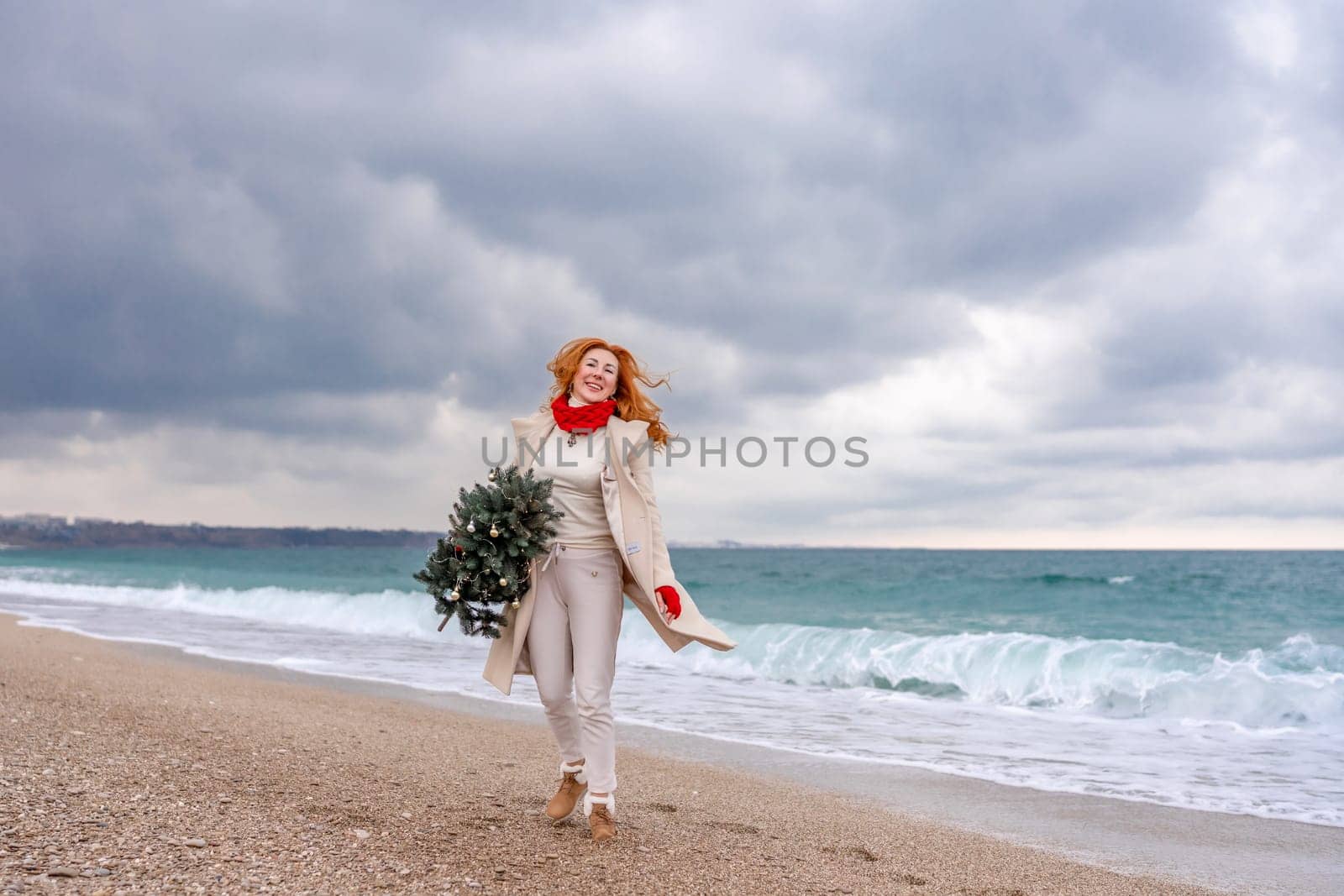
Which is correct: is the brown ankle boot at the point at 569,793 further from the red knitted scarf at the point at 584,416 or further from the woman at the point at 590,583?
the red knitted scarf at the point at 584,416

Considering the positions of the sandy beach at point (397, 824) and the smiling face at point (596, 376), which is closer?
the sandy beach at point (397, 824)

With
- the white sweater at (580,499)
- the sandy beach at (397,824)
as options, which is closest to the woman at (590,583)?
the white sweater at (580,499)

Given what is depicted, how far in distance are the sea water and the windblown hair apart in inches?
Answer: 162

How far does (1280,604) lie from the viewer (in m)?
26.9

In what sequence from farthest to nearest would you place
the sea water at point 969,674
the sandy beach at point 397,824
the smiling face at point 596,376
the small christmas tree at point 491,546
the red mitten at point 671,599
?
the sea water at point 969,674
the smiling face at point 596,376
the red mitten at point 671,599
the small christmas tree at point 491,546
the sandy beach at point 397,824

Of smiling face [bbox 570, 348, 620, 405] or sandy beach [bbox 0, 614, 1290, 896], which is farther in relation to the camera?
smiling face [bbox 570, 348, 620, 405]

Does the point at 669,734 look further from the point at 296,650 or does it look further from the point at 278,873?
the point at 296,650

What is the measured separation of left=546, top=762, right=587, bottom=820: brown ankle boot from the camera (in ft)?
14.4

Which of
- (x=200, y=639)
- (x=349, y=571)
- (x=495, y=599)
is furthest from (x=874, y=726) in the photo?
(x=349, y=571)

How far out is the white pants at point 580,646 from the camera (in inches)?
166

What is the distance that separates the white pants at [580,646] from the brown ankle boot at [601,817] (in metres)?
0.05

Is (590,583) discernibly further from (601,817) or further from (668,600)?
(601,817)

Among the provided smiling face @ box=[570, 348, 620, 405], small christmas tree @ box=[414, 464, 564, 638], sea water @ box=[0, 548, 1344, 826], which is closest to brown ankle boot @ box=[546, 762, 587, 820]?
small christmas tree @ box=[414, 464, 564, 638]

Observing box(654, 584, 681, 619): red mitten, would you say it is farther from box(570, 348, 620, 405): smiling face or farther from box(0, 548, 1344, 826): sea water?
box(0, 548, 1344, 826): sea water
